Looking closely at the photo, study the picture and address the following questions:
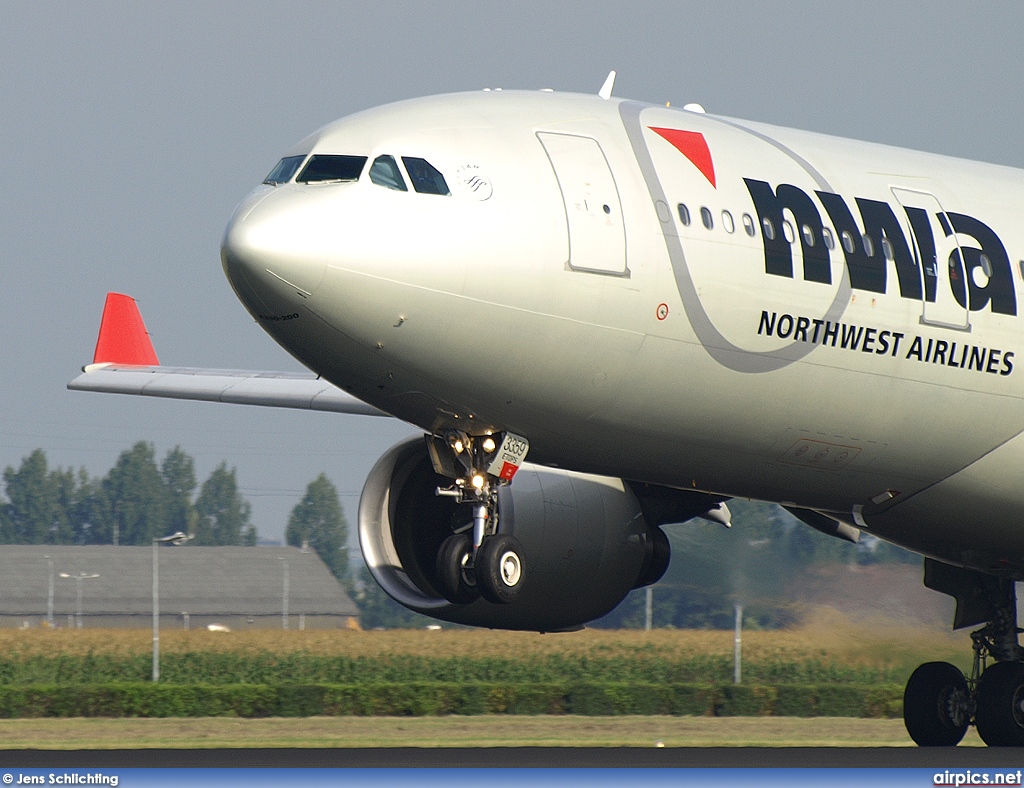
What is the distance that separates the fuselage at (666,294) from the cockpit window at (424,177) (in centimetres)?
2

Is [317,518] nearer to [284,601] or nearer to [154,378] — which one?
[284,601]

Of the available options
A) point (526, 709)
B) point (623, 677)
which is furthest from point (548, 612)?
point (623, 677)

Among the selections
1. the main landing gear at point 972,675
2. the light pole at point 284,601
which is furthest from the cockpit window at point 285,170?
the light pole at point 284,601

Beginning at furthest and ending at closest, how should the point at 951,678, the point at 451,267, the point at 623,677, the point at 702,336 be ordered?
the point at 623,677, the point at 951,678, the point at 702,336, the point at 451,267

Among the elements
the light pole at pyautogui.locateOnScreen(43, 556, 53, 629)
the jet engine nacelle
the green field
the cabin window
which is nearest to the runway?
the jet engine nacelle

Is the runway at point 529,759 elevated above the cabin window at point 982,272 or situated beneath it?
situated beneath

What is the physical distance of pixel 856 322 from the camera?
15.4 m

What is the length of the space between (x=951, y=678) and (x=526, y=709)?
1199cm

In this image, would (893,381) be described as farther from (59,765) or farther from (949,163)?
(59,765)

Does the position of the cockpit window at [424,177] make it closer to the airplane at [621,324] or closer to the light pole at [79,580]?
the airplane at [621,324]

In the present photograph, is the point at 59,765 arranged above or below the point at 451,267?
below

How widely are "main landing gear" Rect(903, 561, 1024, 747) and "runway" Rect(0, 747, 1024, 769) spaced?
4.54 feet

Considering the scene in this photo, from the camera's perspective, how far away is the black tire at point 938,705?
2019 cm

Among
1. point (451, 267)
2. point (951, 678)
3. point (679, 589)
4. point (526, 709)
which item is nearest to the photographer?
point (451, 267)
